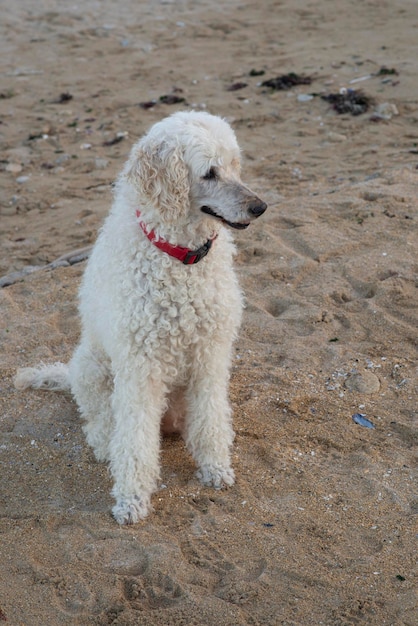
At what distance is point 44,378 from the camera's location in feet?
15.1

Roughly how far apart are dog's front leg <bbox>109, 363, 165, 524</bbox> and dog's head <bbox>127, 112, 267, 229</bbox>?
0.83 metres

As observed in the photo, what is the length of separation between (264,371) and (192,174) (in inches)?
66.6

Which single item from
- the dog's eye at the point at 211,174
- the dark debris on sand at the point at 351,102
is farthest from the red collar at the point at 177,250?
the dark debris on sand at the point at 351,102

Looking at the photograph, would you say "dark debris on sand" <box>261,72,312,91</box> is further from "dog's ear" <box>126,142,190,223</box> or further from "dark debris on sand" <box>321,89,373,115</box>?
"dog's ear" <box>126,142,190,223</box>

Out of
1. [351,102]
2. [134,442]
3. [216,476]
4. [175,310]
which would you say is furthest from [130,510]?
[351,102]

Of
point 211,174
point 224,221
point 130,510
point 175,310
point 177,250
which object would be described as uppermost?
point 211,174

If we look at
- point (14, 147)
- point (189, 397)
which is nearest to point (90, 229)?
point (14, 147)

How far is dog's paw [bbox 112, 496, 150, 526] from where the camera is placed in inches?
144

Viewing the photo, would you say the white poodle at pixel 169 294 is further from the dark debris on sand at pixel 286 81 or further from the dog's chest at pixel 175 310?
the dark debris on sand at pixel 286 81

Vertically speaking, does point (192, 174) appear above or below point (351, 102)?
above

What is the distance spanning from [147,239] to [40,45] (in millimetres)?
10111

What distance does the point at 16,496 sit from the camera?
3.86 metres

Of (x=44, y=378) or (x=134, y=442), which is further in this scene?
(x=44, y=378)

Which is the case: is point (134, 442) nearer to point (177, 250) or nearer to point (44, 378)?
point (177, 250)
